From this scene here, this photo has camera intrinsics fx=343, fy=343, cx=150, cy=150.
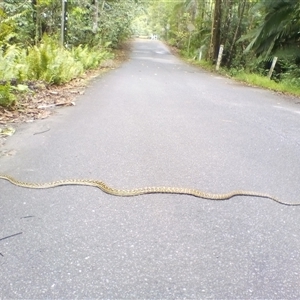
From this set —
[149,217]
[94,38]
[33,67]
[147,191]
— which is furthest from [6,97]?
[94,38]

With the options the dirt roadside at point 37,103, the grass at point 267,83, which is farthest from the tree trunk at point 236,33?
the dirt roadside at point 37,103

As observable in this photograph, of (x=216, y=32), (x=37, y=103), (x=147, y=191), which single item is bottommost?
(x=37, y=103)

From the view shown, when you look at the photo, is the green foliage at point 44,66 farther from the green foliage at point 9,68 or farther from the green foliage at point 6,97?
the green foliage at point 6,97

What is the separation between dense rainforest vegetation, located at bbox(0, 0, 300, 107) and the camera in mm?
8859

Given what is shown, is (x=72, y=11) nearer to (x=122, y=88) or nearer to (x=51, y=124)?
(x=122, y=88)

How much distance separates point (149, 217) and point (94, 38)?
59.2 ft

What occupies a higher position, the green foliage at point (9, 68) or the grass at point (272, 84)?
the green foliage at point (9, 68)

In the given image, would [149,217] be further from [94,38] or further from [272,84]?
[94,38]

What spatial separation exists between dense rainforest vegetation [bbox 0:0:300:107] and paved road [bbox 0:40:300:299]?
2845 millimetres

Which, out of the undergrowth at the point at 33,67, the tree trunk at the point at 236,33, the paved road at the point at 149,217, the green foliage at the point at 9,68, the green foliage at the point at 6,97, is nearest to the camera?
the paved road at the point at 149,217

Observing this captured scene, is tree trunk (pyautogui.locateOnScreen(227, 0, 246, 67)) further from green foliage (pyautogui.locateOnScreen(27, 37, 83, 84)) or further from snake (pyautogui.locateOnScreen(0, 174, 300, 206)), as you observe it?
snake (pyautogui.locateOnScreen(0, 174, 300, 206))

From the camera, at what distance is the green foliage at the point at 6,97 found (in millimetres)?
6125

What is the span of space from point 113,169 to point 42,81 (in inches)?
218

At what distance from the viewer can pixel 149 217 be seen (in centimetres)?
300
